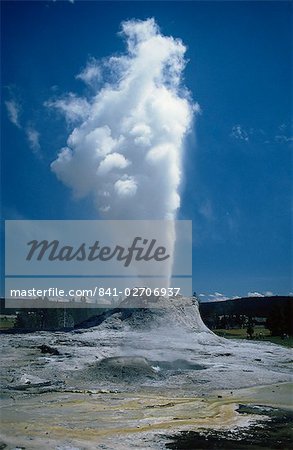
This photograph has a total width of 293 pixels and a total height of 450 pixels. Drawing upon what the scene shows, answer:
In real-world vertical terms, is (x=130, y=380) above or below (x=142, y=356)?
below

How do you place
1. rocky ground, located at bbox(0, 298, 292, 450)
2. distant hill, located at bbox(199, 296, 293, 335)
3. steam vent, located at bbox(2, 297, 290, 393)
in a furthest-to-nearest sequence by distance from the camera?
distant hill, located at bbox(199, 296, 293, 335) < steam vent, located at bbox(2, 297, 290, 393) < rocky ground, located at bbox(0, 298, 292, 450)

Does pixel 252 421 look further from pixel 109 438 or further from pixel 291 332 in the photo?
pixel 291 332

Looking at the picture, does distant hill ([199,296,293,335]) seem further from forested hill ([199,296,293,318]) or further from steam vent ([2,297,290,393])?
steam vent ([2,297,290,393])


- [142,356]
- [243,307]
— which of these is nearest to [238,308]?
[243,307]

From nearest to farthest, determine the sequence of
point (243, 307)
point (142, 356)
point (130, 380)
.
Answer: point (130, 380)
point (142, 356)
point (243, 307)

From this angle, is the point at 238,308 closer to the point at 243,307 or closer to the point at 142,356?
the point at 243,307

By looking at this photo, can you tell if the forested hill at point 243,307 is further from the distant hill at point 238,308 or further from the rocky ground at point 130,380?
the rocky ground at point 130,380

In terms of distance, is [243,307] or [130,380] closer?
[130,380]

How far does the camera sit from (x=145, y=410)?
14.8 metres

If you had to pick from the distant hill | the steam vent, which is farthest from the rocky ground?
the distant hill

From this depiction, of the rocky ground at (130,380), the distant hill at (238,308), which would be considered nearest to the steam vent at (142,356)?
the rocky ground at (130,380)

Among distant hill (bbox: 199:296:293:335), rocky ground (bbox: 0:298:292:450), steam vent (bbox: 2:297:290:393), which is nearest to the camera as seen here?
rocky ground (bbox: 0:298:292:450)

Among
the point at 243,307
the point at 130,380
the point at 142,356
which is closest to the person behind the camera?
the point at 130,380

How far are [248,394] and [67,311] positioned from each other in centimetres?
5032
